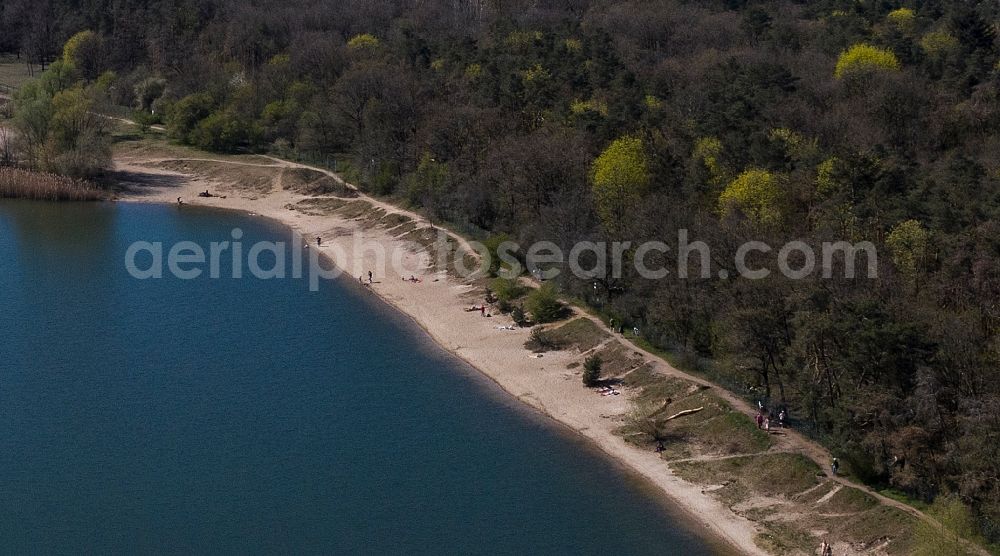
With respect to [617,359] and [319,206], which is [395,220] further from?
[617,359]

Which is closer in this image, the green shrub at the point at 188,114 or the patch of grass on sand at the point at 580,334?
the patch of grass on sand at the point at 580,334

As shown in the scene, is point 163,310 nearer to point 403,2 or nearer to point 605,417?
point 605,417

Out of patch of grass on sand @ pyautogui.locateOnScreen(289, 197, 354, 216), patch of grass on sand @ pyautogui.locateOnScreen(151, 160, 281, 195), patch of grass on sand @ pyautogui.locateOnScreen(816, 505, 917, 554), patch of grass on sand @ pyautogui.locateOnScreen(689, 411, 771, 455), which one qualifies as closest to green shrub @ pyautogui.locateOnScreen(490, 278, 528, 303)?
patch of grass on sand @ pyautogui.locateOnScreen(689, 411, 771, 455)

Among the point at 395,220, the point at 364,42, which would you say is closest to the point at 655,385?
the point at 395,220

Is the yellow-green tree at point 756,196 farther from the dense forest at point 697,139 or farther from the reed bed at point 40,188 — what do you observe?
the reed bed at point 40,188

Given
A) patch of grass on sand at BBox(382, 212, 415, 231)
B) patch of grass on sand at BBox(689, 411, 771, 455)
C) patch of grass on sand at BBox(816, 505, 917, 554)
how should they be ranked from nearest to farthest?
1. patch of grass on sand at BBox(816, 505, 917, 554)
2. patch of grass on sand at BBox(689, 411, 771, 455)
3. patch of grass on sand at BBox(382, 212, 415, 231)

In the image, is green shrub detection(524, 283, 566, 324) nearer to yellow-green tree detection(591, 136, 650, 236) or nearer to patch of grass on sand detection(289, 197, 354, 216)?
yellow-green tree detection(591, 136, 650, 236)

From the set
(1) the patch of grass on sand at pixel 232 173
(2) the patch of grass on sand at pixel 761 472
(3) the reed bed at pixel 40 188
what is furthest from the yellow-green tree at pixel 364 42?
(2) the patch of grass on sand at pixel 761 472

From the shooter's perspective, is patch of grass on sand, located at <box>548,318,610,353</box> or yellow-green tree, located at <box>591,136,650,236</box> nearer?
patch of grass on sand, located at <box>548,318,610,353</box>
